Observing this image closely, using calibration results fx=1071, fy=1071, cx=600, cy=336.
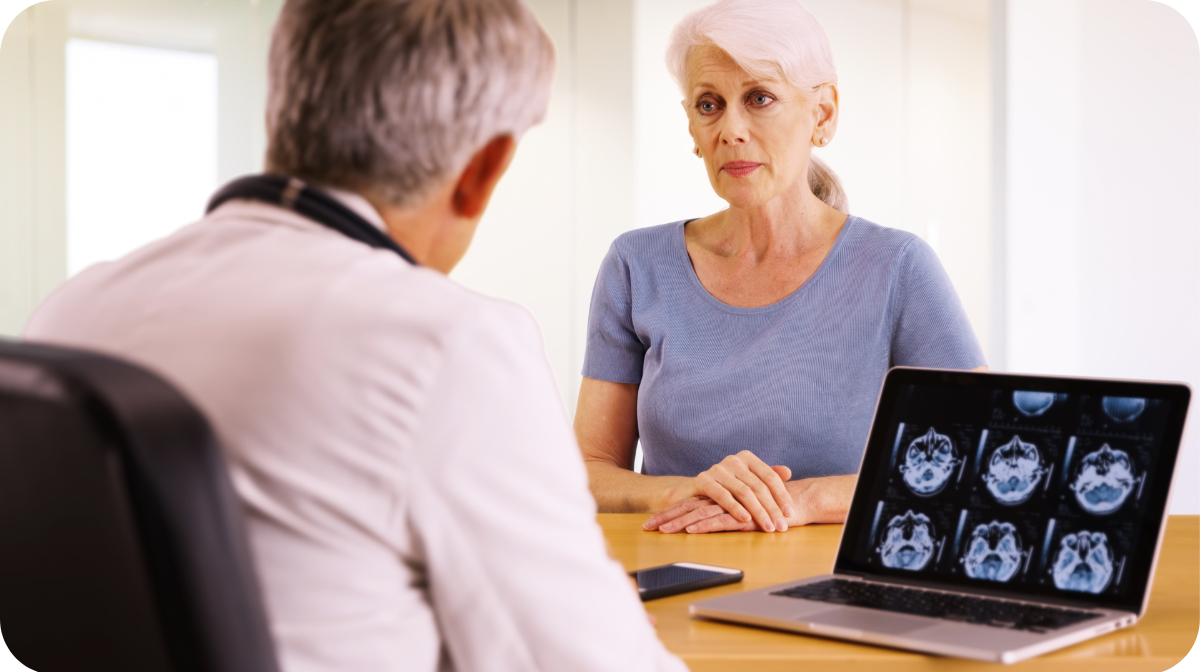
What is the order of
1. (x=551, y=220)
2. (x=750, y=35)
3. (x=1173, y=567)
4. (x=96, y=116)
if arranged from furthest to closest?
(x=551, y=220) → (x=96, y=116) → (x=750, y=35) → (x=1173, y=567)

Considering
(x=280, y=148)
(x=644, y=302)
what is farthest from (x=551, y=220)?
(x=280, y=148)

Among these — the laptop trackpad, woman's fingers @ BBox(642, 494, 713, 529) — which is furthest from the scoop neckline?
the laptop trackpad

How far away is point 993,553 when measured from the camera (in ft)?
3.49

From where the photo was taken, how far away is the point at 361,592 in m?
0.65

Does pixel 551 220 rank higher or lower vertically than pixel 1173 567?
higher

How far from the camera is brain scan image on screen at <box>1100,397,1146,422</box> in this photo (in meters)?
1.04

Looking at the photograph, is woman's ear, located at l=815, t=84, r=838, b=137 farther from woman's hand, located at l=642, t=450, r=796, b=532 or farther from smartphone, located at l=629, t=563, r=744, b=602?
smartphone, located at l=629, t=563, r=744, b=602

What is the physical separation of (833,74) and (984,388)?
3.25 feet

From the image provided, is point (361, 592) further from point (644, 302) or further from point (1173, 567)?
point (644, 302)

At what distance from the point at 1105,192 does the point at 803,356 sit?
2.78 m

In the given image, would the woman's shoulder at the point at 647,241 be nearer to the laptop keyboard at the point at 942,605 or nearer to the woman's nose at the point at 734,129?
the woman's nose at the point at 734,129

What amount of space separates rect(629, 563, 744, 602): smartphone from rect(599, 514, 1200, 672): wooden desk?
0.01 meters

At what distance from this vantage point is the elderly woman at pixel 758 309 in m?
1.85

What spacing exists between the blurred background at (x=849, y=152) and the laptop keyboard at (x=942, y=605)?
3.19 metres
